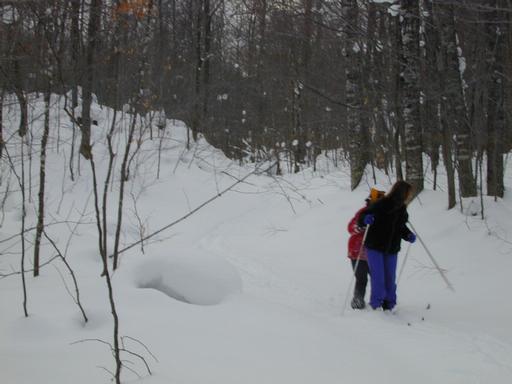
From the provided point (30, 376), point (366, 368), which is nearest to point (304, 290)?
point (366, 368)

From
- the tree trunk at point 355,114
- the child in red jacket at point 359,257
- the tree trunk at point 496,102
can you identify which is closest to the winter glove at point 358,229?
the child in red jacket at point 359,257

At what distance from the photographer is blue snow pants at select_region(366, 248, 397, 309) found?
5629mm

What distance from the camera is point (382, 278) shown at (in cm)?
564

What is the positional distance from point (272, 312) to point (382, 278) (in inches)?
60.3

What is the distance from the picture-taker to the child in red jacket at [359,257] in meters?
5.82

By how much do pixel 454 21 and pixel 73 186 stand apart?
9375 mm

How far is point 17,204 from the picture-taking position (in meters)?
9.53

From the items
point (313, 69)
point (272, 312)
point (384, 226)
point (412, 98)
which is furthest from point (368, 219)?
point (313, 69)

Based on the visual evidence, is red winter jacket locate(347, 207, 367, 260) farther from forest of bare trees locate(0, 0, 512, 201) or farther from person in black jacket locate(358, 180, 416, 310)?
forest of bare trees locate(0, 0, 512, 201)

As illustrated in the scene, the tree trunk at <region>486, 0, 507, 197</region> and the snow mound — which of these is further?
the tree trunk at <region>486, 0, 507, 197</region>

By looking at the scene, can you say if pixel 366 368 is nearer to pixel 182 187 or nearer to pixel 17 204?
pixel 17 204

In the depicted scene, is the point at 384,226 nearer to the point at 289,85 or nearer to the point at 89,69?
the point at 89,69

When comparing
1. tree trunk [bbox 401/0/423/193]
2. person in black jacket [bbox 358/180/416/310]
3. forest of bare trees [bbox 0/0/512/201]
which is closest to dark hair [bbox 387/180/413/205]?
person in black jacket [bbox 358/180/416/310]

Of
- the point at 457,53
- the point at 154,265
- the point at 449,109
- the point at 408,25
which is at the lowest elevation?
the point at 154,265
